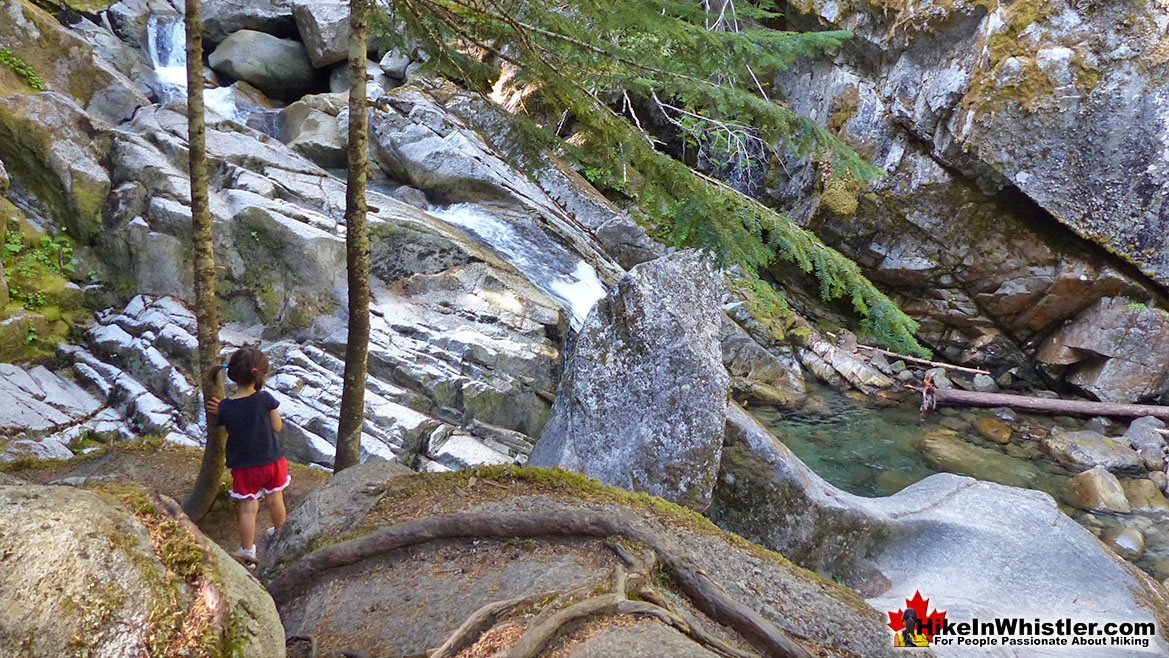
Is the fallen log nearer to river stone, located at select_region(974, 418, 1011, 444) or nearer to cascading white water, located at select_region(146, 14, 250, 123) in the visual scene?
river stone, located at select_region(974, 418, 1011, 444)

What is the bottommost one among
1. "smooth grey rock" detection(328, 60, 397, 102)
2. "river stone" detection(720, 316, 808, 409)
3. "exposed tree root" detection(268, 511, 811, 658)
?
"river stone" detection(720, 316, 808, 409)

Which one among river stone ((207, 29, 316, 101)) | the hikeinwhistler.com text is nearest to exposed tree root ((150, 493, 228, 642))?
the hikeinwhistler.com text

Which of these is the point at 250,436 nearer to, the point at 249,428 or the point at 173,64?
the point at 249,428

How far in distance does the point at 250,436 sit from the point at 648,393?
4.23m

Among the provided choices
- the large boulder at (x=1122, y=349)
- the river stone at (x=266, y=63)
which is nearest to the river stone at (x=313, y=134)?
the river stone at (x=266, y=63)

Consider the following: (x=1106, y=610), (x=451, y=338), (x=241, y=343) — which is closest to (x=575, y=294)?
(x=451, y=338)

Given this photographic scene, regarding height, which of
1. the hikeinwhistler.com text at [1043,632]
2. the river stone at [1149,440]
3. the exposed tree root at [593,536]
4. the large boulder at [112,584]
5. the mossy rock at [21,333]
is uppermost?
the large boulder at [112,584]

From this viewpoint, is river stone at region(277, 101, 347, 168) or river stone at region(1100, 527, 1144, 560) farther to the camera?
river stone at region(277, 101, 347, 168)

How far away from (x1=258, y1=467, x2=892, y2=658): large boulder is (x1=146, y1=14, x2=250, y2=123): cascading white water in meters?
15.3

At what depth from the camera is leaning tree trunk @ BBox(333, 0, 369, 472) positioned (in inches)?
A: 179

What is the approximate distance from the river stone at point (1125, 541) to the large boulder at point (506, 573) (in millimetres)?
8354

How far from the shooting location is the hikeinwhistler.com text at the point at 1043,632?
505 centimetres

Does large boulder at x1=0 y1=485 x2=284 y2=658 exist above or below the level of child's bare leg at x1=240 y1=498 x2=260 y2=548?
above

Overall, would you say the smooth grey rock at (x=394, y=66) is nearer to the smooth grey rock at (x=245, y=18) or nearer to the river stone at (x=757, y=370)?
the smooth grey rock at (x=245, y=18)
